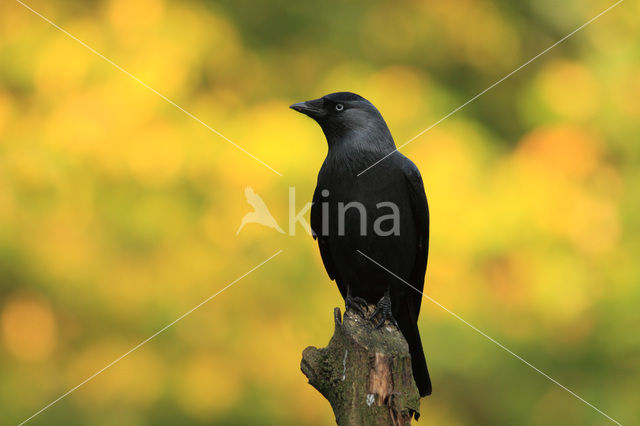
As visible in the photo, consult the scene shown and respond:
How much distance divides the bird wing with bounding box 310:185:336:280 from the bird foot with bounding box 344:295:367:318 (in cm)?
37

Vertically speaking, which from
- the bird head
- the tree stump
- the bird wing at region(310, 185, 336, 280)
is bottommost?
the tree stump

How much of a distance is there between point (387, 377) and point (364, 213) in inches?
43.2

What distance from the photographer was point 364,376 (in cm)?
307

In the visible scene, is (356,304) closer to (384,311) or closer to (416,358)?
(384,311)

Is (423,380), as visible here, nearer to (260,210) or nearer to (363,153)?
(363,153)

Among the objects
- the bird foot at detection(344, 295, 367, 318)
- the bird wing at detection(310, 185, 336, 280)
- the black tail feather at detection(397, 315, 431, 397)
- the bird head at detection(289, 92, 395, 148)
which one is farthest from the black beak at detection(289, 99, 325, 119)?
the black tail feather at detection(397, 315, 431, 397)

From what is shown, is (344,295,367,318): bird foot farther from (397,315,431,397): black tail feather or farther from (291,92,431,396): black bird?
(397,315,431,397): black tail feather

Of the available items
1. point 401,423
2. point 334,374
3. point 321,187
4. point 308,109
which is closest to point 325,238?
point 321,187

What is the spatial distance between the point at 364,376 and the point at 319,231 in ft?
4.49

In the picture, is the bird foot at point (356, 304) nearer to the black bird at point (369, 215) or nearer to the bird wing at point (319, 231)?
the black bird at point (369, 215)

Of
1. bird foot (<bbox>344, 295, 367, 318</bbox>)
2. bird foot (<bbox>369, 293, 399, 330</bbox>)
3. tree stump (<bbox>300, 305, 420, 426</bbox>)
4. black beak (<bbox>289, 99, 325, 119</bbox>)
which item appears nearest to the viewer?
tree stump (<bbox>300, 305, 420, 426</bbox>)

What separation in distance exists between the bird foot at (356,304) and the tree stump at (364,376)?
63cm

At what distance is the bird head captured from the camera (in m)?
4.18

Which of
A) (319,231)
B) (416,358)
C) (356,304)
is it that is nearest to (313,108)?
(319,231)
